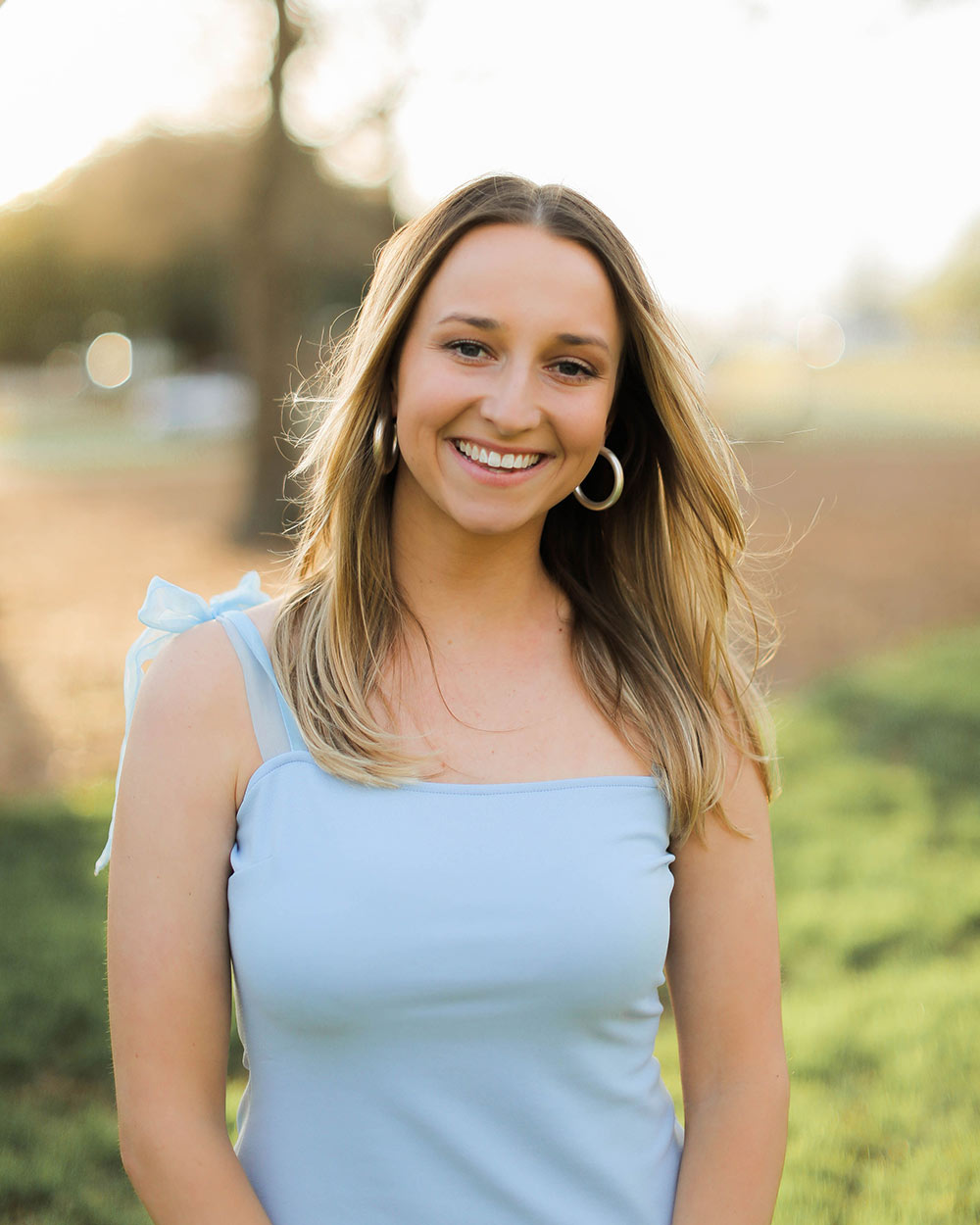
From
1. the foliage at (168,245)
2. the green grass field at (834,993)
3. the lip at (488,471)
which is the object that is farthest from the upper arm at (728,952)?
the foliage at (168,245)

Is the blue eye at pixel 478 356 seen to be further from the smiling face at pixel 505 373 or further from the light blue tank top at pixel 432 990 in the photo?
the light blue tank top at pixel 432 990

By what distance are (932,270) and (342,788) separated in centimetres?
8622

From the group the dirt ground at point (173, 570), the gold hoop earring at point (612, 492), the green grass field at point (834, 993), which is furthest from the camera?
the dirt ground at point (173, 570)

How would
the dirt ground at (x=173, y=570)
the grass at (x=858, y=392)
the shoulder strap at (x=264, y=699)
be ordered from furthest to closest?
the grass at (x=858, y=392), the dirt ground at (x=173, y=570), the shoulder strap at (x=264, y=699)

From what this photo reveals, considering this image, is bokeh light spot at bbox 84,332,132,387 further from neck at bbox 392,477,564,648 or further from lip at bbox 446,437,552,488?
lip at bbox 446,437,552,488

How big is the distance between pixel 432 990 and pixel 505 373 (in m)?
0.87

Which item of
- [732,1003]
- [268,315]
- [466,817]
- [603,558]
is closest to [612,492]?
[603,558]

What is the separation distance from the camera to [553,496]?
1927 mm

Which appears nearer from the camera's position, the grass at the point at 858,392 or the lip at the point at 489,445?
the lip at the point at 489,445

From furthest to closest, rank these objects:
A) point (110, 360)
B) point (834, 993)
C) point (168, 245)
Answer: point (110, 360), point (168, 245), point (834, 993)

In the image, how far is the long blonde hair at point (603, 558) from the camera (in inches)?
72.2

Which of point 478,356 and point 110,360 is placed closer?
point 478,356

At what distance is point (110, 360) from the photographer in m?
37.1

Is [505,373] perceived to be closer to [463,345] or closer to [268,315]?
[463,345]
